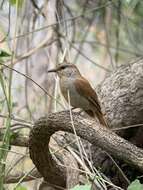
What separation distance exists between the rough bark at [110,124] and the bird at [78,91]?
37cm

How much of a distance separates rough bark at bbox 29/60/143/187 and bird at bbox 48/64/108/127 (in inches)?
14.4

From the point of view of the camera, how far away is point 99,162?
386 cm

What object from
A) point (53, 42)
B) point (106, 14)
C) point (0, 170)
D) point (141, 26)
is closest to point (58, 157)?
point (0, 170)

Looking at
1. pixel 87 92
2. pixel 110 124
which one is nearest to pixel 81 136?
pixel 87 92

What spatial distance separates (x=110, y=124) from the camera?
3910mm

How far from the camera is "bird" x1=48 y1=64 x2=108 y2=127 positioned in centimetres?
354

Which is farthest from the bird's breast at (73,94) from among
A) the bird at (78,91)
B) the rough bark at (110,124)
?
the rough bark at (110,124)

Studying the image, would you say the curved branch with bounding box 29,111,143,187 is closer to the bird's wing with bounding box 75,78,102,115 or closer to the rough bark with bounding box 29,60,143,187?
the rough bark with bounding box 29,60,143,187

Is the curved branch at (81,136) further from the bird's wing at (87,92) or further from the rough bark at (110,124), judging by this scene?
the bird's wing at (87,92)

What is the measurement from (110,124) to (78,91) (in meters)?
0.47

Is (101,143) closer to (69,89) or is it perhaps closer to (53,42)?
(69,89)

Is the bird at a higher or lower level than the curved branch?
higher

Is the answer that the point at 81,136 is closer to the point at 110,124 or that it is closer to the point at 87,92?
the point at 87,92

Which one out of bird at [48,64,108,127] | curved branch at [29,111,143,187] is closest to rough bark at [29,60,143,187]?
curved branch at [29,111,143,187]
